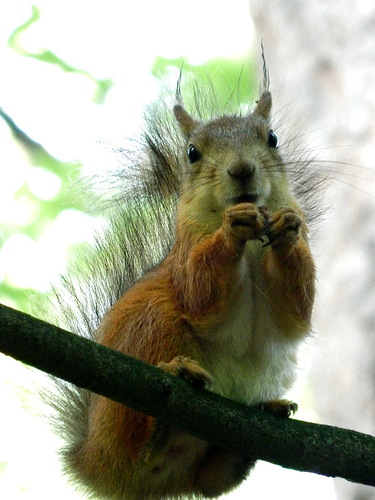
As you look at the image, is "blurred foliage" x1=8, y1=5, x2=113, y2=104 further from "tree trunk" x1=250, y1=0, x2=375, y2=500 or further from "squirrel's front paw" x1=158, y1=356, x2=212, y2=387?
"squirrel's front paw" x1=158, y1=356, x2=212, y2=387

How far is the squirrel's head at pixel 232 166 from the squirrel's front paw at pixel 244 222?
222 millimetres

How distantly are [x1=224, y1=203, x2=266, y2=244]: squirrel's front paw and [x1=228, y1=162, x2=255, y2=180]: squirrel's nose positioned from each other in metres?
0.19

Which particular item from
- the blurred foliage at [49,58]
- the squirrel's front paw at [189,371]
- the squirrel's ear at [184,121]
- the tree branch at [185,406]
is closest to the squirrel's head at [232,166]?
the squirrel's ear at [184,121]

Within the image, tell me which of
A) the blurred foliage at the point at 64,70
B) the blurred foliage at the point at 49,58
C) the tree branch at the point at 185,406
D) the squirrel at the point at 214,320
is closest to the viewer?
the tree branch at the point at 185,406

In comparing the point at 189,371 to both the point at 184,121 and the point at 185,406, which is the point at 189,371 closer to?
the point at 185,406

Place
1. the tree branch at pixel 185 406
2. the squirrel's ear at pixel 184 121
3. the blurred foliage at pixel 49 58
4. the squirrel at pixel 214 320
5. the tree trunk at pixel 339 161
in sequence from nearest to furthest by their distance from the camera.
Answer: the tree branch at pixel 185 406
the squirrel at pixel 214 320
the squirrel's ear at pixel 184 121
the tree trunk at pixel 339 161
the blurred foliage at pixel 49 58

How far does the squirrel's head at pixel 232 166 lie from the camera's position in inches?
131

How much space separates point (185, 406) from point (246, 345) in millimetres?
680

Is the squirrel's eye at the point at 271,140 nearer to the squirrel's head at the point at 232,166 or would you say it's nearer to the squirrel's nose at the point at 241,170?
the squirrel's head at the point at 232,166

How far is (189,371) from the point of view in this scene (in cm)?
292

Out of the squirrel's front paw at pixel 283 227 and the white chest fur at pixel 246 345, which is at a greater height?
the squirrel's front paw at pixel 283 227

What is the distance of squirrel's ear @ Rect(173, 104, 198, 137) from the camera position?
4.17m

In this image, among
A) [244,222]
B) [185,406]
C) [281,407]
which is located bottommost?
[185,406]

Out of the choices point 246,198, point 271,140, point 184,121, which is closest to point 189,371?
point 246,198
